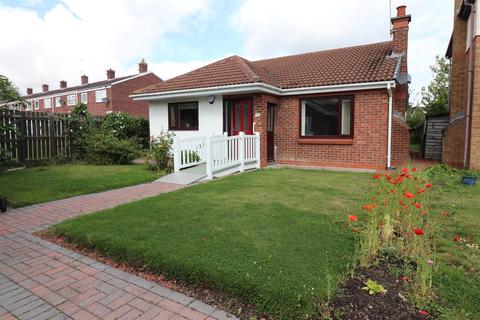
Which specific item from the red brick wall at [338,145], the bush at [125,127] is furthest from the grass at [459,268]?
the bush at [125,127]

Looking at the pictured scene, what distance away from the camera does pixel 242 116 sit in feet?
37.6

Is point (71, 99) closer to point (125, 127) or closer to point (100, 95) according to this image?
point (100, 95)

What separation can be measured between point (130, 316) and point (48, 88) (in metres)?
59.2

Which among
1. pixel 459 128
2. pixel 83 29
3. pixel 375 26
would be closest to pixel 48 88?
pixel 83 29

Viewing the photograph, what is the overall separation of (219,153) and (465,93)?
31.2 feet

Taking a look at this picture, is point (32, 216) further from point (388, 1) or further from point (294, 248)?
point (388, 1)

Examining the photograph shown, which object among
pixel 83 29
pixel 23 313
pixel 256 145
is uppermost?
pixel 83 29

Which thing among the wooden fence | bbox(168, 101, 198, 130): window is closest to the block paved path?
the wooden fence

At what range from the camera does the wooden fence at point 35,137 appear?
1050cm

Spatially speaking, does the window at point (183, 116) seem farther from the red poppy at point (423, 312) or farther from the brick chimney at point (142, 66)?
the brick chimney at point (142, 66)

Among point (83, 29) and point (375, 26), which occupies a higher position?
point (375, 26)

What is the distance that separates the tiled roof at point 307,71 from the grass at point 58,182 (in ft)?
14.7

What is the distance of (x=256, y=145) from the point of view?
10641 mm

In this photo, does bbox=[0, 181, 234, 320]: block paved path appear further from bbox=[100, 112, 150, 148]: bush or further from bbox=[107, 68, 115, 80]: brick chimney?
bbox=[107, 68, 115, 80]: brick chimney
